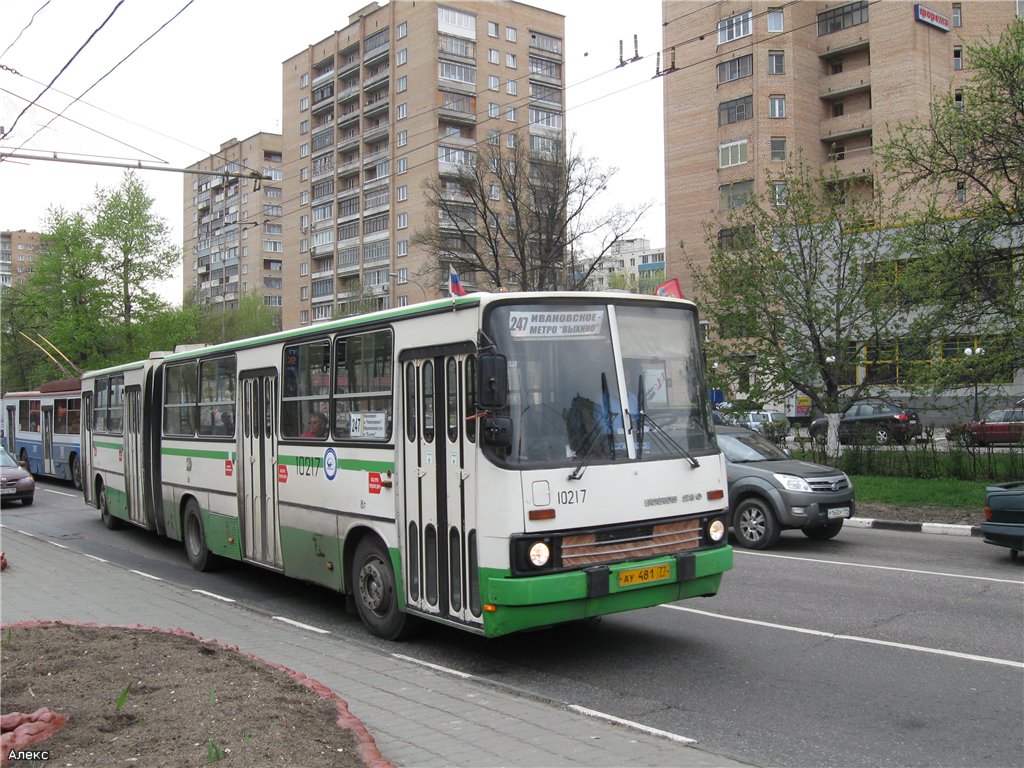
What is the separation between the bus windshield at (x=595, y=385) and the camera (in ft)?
22.4

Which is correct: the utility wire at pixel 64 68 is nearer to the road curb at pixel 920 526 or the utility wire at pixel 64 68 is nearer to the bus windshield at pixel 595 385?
the bus windshield at pixel 595 385

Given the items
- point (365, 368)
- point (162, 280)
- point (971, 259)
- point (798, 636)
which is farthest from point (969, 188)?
point (162, 280)

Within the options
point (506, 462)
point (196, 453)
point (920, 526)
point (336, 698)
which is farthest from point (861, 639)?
point (196, 453)

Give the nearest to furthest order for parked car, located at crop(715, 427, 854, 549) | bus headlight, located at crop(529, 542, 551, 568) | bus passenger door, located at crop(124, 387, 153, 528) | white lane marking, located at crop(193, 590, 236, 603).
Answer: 1. bus headlight, located at crop(529, 542, 551, 568)
2. white lane marking, located at crop(193, 590, 236, 603)
3. parked car, located at crop(715, 427, 854, 549)
4. bus passenger door, located at crop(124, 387, 153, 528)

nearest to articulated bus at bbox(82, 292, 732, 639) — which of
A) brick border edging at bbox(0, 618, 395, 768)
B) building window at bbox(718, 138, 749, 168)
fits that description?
brick border edging at bbox(0, 618, 395, 768)

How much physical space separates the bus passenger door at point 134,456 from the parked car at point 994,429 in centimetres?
1612

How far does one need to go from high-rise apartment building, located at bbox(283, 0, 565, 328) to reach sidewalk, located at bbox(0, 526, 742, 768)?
55699 millimetres

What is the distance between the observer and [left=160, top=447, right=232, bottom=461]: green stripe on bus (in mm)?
11352

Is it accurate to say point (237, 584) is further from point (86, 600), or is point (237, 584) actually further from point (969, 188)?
point (969, 188)

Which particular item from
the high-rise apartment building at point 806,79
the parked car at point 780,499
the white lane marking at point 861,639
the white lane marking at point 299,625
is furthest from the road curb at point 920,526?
the high-rise apartment building at point 806,79

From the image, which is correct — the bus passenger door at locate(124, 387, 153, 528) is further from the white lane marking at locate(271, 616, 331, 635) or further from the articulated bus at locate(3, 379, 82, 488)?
the articulated bus at locate(3, 379, 82, 488)

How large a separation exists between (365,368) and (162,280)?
44533 millimetres

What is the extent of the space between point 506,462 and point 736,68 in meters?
57.1

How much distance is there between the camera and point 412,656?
768 cm
